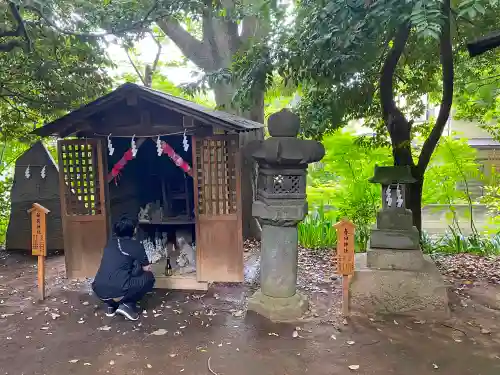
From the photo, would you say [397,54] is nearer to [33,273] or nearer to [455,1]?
[455,1]

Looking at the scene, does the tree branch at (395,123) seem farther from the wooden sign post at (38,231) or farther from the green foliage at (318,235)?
the wooden sign post at (38,231)

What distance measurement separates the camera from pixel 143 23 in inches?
291

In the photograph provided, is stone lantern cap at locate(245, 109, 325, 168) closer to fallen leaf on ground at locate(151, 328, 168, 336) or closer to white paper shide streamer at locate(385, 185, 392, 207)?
white paper shide streamer at locate(385, 185, 392, 207)

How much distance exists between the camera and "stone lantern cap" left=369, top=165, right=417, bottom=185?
23.4 ft

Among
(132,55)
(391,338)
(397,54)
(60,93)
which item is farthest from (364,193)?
(132,55)

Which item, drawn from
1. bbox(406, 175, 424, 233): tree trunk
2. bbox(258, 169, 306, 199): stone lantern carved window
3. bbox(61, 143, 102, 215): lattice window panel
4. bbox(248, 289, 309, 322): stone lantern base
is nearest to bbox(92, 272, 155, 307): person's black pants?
bbox(248, 289, 309, 322): stone lantern base

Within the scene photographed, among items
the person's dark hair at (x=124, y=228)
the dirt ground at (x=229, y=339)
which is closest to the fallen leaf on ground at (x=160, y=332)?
the dirt ground at (x=229, y=339)

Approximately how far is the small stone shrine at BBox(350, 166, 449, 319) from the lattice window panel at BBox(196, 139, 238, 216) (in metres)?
2.54

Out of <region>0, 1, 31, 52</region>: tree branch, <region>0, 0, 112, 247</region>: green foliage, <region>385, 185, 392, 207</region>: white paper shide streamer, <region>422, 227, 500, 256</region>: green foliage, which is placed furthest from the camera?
<region>422, 227, 500, 256</region>: green foliage

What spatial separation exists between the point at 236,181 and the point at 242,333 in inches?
99.6

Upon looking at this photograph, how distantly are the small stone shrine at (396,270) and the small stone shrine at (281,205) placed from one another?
45.7 inches

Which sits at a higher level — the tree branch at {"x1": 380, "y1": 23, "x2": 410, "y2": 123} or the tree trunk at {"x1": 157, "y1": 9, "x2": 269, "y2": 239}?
the tree trunk at {"x1": 157, "y1": 9, "x2": 269, "y2": 239}

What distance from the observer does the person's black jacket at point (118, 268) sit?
614 cm

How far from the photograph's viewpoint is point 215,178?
7.28m
